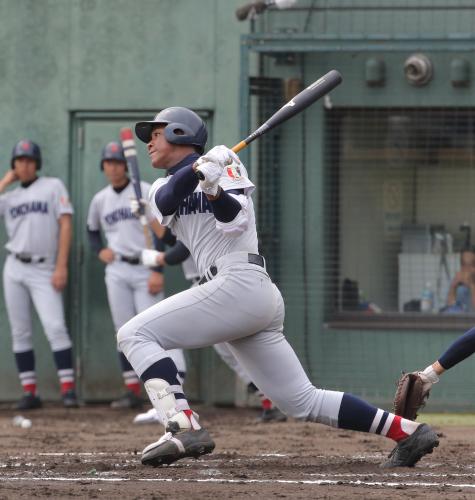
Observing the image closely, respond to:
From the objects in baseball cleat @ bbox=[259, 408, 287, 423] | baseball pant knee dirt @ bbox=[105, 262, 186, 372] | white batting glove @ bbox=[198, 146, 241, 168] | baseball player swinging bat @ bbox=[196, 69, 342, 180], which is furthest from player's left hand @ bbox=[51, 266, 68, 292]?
white batting glove @ bbox=[198, 146, 241, 168]

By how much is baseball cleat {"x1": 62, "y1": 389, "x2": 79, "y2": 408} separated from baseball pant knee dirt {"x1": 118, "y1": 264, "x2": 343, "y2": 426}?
16.3ft

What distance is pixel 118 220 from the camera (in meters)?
11.5

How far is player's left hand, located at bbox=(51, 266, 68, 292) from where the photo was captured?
457 inches

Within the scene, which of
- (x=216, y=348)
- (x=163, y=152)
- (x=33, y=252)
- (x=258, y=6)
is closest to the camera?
(x=163, y=152)

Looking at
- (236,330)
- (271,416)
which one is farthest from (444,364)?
(271,416)

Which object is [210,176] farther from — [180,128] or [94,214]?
[94,214]

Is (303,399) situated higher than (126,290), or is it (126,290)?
(126,290)

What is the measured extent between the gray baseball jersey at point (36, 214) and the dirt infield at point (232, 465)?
1.69 metres

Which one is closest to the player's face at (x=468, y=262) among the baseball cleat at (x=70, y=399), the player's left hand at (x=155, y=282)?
the player's left hand at (x=155, y=282)

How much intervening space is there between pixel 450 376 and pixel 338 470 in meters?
4.58

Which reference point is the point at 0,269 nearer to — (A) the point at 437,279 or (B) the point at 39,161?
(B) the point at 39,161

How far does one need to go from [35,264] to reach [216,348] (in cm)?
181

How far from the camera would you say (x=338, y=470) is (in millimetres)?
6961

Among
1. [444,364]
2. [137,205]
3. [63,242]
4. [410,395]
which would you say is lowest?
[410,395]
